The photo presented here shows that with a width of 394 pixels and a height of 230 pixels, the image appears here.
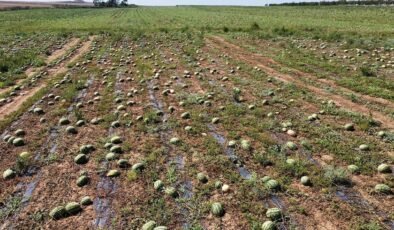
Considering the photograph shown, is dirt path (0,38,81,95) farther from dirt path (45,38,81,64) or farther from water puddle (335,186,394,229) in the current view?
water puddle (335,186,394,229)

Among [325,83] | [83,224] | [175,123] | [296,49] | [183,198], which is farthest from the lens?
[296,49]

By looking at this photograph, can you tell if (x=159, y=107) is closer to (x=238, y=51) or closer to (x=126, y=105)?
(x=126, y=105)

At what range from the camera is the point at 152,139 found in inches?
340

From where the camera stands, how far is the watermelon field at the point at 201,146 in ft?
19.0

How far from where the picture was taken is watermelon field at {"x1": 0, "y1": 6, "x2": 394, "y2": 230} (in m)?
5.79

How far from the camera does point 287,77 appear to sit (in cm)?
1430

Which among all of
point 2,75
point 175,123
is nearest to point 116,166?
point 175,123

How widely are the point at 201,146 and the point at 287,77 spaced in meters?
7.45

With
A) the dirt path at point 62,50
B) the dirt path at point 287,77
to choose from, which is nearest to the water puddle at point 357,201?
the dirt path at point 287,77

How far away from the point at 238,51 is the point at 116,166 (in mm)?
14888

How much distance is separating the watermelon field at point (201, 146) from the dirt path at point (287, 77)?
0.08 meters

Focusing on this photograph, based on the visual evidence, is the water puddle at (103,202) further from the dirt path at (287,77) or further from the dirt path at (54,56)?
the dirt path at (54,56)

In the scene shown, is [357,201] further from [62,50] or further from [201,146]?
[62,50]

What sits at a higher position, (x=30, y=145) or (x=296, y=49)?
(x=296, y=49)
